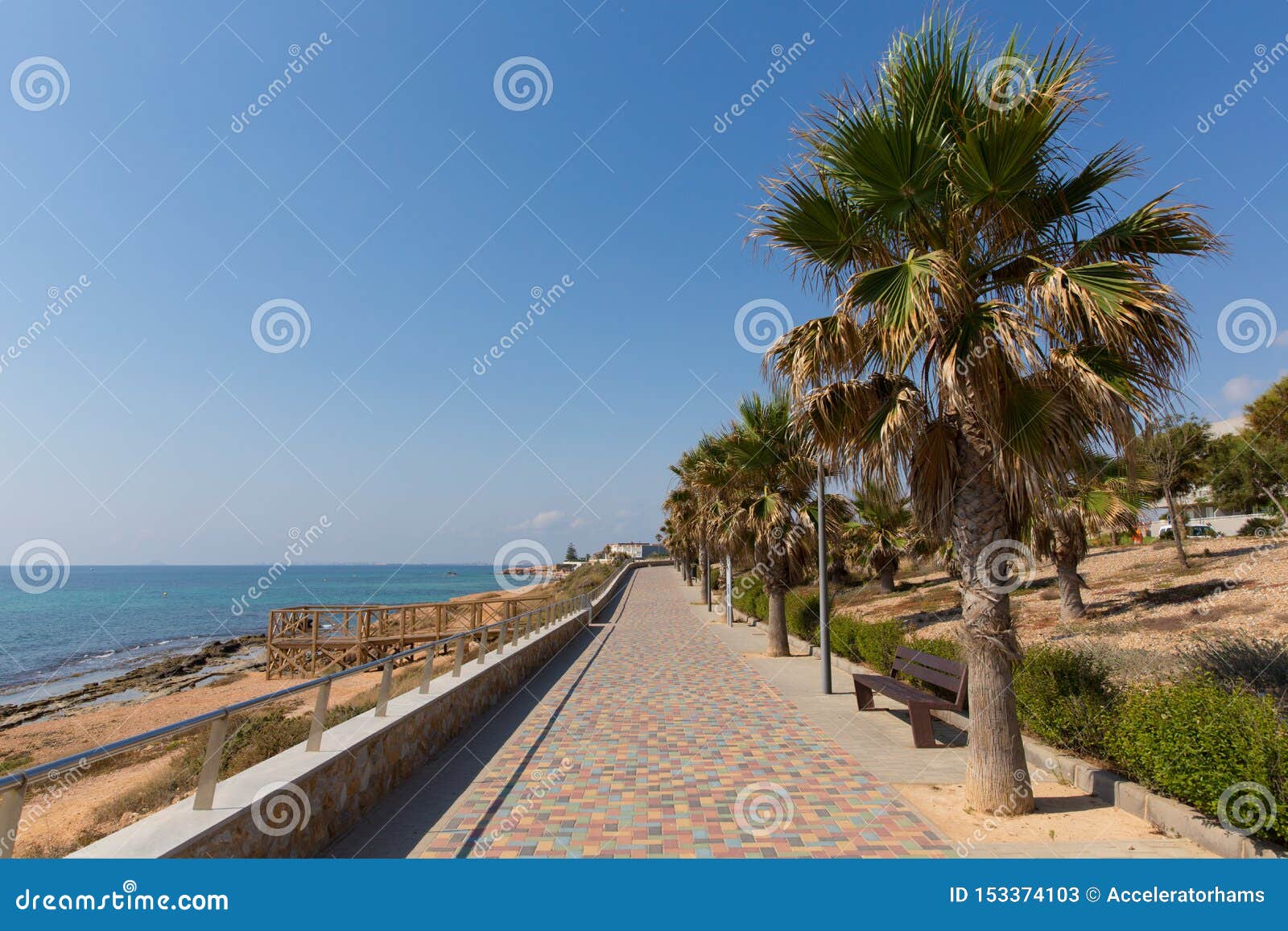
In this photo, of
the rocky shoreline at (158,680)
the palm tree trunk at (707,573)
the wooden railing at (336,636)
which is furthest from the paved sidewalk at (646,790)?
the rocky shoreline at (158,680)

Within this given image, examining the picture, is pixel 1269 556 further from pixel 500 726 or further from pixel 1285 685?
pixel 500 726

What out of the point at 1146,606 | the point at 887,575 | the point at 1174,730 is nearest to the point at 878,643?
the point at 1146,606

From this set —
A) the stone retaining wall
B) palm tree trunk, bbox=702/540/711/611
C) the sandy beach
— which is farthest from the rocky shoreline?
the stone retaining wall

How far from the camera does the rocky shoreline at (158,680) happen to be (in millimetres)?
25141

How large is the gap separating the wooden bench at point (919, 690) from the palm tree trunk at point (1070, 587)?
6.20m

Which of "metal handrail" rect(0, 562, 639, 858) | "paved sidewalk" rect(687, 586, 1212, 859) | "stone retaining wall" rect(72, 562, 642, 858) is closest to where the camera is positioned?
"metal handrail" rect(0, 562, 639, 858)

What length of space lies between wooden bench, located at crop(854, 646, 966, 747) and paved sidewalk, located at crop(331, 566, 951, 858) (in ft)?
3.28

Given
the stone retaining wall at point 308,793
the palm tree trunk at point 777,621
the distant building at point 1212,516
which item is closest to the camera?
the stone retaining wall at point 308,793

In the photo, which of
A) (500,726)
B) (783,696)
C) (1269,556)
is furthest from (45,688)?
(1269,556)

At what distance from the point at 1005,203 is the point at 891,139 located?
1.09 metres

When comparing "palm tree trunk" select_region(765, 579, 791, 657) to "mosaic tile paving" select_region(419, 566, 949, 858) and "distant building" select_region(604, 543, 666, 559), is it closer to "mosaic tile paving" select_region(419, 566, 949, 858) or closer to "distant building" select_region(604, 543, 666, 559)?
"mosaic tile paving" select_region(419, 566, 949, 858)

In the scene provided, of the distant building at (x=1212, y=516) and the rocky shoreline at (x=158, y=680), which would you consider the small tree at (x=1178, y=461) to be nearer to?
the distant building at (x=1212, y=516)

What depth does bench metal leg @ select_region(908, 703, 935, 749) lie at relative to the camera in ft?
25.7

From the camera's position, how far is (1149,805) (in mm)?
5172
